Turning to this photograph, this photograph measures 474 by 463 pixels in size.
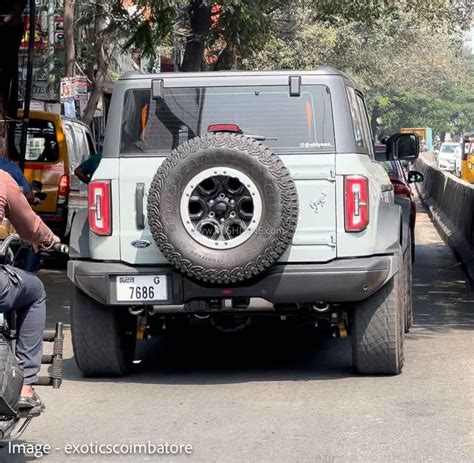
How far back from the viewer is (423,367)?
368 inches

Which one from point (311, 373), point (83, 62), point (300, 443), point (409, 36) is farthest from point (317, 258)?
point (409, 36)

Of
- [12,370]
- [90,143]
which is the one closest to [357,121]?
[12,370]

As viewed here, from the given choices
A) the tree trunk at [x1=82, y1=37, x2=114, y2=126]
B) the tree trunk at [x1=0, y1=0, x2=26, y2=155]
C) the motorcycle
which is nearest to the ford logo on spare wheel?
the motorcycle

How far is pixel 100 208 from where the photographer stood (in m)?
8.62

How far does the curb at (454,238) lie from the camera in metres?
17.4

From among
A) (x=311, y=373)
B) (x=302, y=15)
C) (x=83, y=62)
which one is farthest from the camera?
(x=302, y=15)

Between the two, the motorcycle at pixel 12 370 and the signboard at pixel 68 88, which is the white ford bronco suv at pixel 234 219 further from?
the signboard at pixel 68 88

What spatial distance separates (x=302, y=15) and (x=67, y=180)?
27.6 metres

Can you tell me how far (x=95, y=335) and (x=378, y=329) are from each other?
1.93 meters

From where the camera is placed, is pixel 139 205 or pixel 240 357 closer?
pixel 139 205

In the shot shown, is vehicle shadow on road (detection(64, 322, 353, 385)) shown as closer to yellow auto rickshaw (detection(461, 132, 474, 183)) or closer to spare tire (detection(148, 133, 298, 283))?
spare tire (detection(148, 133, 298, 283))

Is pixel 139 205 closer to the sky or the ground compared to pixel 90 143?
closer to the sky

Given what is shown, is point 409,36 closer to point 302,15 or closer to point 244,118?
point 302,15

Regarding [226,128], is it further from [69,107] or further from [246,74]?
[69,107]
